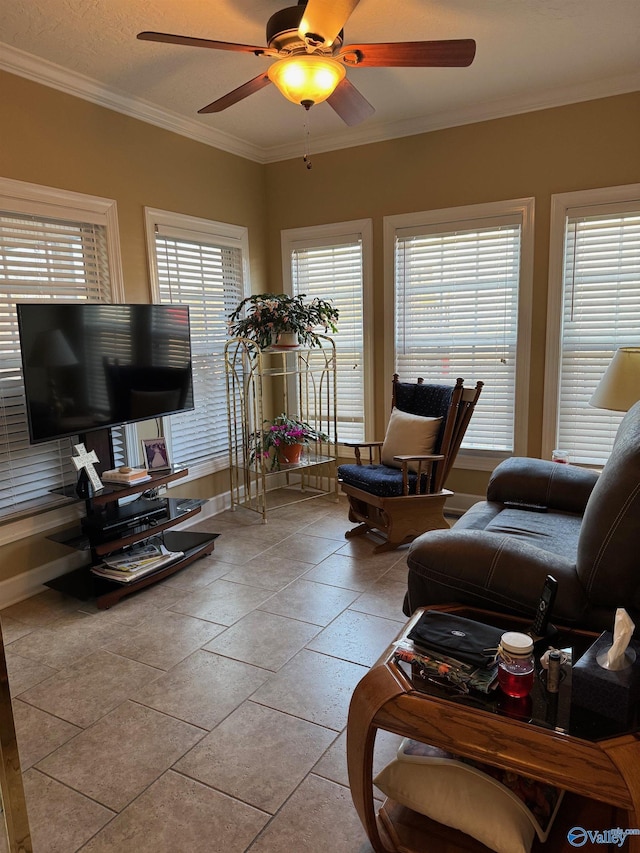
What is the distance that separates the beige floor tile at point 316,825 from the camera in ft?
5.22

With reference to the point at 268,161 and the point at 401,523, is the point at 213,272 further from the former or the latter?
the point at 401,523

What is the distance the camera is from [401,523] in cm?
368

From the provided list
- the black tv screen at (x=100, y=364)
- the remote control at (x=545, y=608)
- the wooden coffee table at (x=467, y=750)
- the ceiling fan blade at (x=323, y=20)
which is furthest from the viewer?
the black tv screen at (x=100, y=364)

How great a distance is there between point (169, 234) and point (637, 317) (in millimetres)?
3214

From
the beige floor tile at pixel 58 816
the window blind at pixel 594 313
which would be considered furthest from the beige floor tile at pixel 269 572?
the window blind at pixel 594 313

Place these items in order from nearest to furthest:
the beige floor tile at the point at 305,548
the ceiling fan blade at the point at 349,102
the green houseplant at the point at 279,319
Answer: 1. the ceiling fan blade at the point at 349,102
2. the beige floor tile at the point at 305,548
3. the green houseplant at the point at 279,319

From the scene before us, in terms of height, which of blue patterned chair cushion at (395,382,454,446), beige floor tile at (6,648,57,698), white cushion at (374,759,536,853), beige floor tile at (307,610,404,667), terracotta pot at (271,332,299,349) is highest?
terracotta pot at (271,332,299,349)

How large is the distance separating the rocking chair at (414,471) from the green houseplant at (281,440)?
609mm

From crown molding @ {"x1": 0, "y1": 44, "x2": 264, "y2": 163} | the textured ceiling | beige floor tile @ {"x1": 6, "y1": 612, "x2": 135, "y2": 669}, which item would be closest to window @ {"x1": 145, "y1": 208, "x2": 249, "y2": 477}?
crown molding @ {"x1": 0, "y1": 44, "x2": 264, "y2": 163}

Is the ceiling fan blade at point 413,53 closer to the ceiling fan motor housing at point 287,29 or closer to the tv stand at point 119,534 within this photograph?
the ceiling fan motor housing at point 287,29

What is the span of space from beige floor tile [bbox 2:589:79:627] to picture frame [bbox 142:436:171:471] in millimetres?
872

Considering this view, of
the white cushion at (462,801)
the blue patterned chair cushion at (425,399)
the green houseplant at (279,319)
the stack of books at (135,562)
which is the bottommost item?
the stack of books at (135,562)

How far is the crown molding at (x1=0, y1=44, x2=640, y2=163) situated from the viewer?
3125 millimetres

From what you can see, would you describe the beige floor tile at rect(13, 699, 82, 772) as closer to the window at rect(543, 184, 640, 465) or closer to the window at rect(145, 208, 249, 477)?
the window at rect(145, 208, 249, 477)
